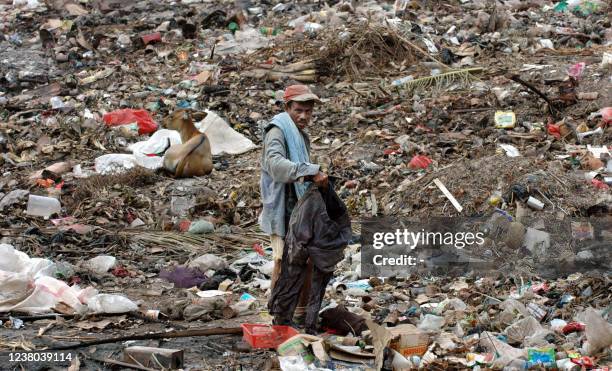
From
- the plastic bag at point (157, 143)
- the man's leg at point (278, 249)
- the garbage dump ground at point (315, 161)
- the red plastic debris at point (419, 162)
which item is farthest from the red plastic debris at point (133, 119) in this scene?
the man's leg at point (278, 249)

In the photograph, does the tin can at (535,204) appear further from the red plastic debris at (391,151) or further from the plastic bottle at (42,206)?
the plastic bottle at (42,206)

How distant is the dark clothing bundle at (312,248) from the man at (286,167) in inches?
4.0

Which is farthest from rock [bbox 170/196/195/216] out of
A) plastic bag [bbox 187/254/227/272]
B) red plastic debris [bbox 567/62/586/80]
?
red plastic debris [bbox 567/62/586/80]

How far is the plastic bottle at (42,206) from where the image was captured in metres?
8.86

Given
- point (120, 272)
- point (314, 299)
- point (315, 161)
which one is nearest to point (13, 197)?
point (120, 272)

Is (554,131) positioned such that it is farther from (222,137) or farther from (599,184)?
(222,137)

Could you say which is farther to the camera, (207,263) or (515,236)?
(207,263)

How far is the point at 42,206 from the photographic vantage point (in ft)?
29.2

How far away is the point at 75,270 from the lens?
7203 millimetres

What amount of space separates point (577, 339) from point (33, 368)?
275 centimetres

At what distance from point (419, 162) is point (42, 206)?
330cm

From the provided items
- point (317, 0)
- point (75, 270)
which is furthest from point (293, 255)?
point (317, 0)

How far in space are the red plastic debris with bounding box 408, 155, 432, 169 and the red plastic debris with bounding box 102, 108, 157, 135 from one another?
321 cm

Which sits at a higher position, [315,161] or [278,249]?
[278,249]
